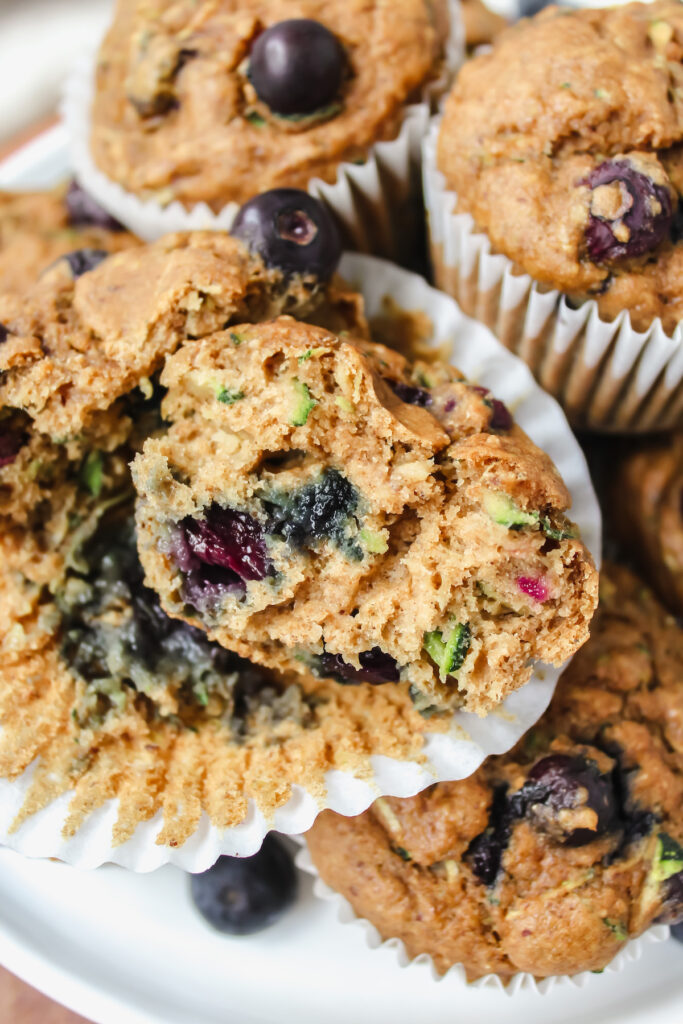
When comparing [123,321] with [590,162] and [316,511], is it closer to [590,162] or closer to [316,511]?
[316,511]

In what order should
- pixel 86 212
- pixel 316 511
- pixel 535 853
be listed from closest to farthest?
pixel 316 511 < pixel 535 853 < pixel 86 212

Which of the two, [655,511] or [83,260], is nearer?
[83,260]

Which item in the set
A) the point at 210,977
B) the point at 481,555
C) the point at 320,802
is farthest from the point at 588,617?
the point at 210,977

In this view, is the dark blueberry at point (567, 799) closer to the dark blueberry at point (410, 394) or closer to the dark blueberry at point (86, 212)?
the dark blueberry at point (410, 394)

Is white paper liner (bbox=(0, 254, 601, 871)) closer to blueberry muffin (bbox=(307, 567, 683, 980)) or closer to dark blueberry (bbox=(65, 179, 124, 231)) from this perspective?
blueberry muffin (bbox=(307, 567, 683, 980))

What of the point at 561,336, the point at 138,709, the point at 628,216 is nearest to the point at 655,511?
the point at 561,336

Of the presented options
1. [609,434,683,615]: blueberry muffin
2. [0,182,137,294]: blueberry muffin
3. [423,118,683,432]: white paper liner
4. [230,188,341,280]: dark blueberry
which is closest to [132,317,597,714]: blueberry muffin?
[230,188,341,280]: dark blueberry
